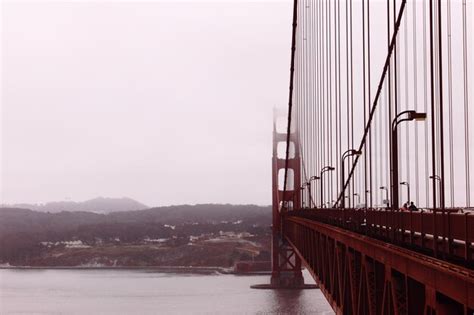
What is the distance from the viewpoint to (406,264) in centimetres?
856

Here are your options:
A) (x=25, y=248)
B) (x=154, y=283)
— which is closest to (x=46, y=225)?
(x=25, y=248)

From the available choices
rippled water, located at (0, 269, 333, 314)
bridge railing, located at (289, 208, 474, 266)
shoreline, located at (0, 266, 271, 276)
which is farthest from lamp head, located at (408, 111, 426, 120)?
shoreline, located at (0, 266, 271, 276)

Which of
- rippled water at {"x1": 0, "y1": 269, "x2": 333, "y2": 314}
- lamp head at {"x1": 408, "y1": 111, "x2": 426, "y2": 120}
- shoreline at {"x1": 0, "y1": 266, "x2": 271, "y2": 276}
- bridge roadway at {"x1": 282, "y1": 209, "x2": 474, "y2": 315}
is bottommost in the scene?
rippled water at {"x1": 0, "y1": 269, "x2": 333, "y2": 314}

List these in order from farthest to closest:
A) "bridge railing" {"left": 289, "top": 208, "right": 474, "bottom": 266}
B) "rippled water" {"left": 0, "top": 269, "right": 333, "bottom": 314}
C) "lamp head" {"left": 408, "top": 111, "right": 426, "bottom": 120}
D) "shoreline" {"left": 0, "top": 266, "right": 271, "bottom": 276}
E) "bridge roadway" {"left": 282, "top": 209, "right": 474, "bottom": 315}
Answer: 1. "shoreline" {"left": 0, "top": 266, "right": 271, "bottom": 276}
2. "rippled water" {"left": 0, "top": 269, "right": 333, "bottom": 314}
3. "lamp head" {"left": 408, "top": 111, "right": 426, "bottom": 120}
4. "bridge railing" {"left": 289, "top": 208, "right": 474, "bottom": 266}
5. "bridge roadway" {"left": 282, "top": 209, "right": 474, "bottom": 315}

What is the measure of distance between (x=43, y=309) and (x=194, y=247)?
68.5 metres

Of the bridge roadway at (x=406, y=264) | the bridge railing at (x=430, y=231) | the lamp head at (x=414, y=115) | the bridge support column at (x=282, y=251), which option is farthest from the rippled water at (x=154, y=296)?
the bridge railing at (x=430, y=231)

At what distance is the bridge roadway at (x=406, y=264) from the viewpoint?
23.3ft

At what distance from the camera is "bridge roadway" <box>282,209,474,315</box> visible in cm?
711

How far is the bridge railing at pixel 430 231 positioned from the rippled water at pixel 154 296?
34221 millimetres

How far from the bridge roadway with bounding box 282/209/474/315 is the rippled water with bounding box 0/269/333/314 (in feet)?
104

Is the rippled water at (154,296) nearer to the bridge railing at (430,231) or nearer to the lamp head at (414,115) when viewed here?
the lamp head at (414,115)

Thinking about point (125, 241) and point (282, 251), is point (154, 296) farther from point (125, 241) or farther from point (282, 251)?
point (125, 241)

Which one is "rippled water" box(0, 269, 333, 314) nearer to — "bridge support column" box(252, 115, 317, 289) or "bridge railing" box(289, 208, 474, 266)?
"bridge support column" box(252, 115, 317, 289)

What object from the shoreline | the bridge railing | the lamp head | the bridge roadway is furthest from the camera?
the shoreline
